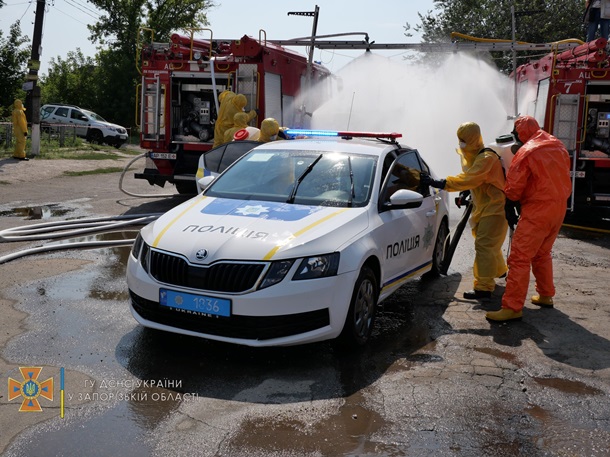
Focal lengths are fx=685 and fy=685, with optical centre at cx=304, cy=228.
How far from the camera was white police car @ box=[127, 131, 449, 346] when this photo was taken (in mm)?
4609

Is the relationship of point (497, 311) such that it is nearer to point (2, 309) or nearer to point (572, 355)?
point (572, 355)

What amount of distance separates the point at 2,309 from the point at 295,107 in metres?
10.2

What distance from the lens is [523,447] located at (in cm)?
377

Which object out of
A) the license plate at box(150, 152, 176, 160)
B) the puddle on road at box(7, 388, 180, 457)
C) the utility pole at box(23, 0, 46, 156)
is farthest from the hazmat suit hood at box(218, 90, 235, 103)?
the utility pole at box(23, 0, 46, 156)

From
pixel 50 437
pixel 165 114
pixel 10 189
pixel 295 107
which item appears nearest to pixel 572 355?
pixel 50 437

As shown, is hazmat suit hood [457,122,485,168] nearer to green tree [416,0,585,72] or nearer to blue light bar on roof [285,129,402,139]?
blue light bar on roof [285,129,402,139]

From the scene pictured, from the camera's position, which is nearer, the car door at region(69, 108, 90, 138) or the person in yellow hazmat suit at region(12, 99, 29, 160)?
the person in yellow hazmat suit at region(12, 99, 29, 160)

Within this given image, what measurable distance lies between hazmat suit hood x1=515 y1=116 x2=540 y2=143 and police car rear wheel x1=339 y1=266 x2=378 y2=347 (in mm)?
2264

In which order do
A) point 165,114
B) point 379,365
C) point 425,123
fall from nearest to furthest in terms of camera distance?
point 379,365 < point 165,114 < point 425,123

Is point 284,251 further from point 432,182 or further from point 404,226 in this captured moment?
point 432,182

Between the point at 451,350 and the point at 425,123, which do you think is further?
the point at 425,123

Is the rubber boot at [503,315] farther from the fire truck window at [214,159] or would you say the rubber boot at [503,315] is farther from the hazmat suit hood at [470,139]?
the fire truck window at [214,159]

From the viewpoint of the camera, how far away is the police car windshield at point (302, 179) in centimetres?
566

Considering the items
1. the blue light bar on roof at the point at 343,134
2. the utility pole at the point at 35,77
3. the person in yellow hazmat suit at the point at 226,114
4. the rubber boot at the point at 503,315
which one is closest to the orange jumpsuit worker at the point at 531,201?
the rubber boot at the point at 503,315
